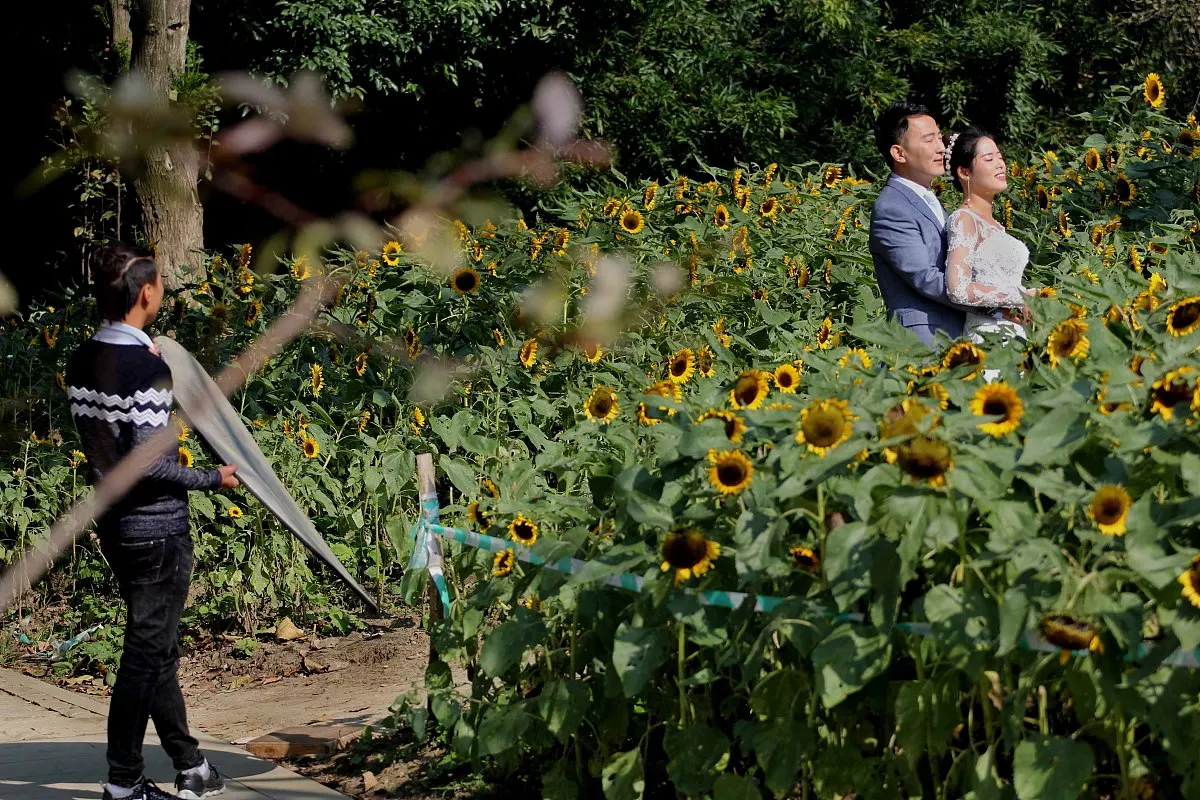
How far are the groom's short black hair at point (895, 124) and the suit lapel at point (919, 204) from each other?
106 mm

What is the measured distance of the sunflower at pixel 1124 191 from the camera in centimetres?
796

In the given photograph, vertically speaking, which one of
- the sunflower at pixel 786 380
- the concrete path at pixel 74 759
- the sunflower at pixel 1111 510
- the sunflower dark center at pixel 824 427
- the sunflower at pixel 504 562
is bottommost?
the concrete path at pixel 74 759

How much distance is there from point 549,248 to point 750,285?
4.60 feet

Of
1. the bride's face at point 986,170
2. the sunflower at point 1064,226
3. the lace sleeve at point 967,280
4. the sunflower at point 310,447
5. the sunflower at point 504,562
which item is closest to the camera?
the sunflower at point 504,562

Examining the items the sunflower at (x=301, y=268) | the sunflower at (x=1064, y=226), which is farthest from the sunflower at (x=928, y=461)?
the sunflower at (x=301, y=268)

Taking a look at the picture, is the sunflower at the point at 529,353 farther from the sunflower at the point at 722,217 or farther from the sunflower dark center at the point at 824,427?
the sunflower dark center at the point at 824,427

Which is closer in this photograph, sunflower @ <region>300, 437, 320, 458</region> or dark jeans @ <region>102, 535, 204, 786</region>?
dark jeans @ <region>102, 535, 204, 786</region>

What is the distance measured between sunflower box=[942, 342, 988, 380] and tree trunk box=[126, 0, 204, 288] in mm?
6782

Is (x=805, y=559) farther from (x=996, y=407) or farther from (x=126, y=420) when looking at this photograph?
(x=126, y=420)

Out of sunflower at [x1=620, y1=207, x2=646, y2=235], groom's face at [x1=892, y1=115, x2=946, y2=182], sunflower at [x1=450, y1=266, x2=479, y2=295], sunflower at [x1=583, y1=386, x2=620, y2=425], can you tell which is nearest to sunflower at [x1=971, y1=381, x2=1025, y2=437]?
sunflower at [x1=583, y1=386, x2=620, y2=425]

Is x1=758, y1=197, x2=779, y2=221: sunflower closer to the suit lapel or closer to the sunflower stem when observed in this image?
the suit lapel

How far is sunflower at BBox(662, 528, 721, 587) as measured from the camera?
3369mm

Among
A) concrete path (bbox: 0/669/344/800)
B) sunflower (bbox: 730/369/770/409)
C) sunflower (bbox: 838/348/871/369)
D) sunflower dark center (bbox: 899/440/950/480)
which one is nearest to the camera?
sunflower dark center (bbox: 899/440/950/480)

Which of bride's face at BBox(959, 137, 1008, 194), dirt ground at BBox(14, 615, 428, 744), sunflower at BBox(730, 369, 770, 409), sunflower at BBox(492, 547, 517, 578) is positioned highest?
bride's face at BBox(959, 137, 1008, 194)
